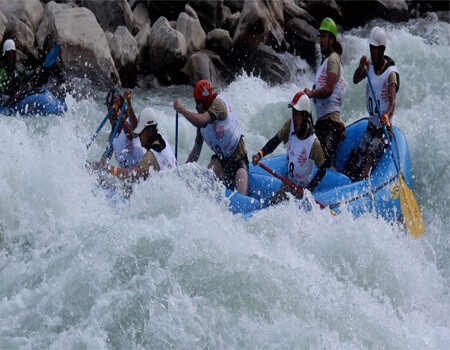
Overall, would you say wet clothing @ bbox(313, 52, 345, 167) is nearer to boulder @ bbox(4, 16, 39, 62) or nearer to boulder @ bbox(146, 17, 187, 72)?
boulder @ bbox(146, 17, 187, 72)

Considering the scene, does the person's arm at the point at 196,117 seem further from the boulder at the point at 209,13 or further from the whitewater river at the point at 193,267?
the boulder at the point at 209,13

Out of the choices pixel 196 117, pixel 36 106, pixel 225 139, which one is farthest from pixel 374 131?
pixel 36 106

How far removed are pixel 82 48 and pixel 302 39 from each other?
4.12m

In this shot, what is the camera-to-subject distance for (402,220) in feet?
22.5

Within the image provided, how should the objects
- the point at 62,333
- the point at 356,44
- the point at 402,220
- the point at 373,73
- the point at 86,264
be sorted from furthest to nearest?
the point at 356,44 < the point at 373,73 < the point at 402,220 < the point at 86,264 < the point at 62,333

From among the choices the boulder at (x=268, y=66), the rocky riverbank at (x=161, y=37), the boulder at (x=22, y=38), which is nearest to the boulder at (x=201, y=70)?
the rocky riverbank at (x=161, y=37)

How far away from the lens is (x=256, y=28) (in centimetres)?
1318

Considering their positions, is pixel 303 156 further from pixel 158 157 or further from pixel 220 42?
pixel 220 42

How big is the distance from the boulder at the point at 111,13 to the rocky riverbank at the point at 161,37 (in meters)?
0.02

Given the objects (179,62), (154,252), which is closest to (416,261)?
(154,252)

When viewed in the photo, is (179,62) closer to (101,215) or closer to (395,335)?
(101,215)

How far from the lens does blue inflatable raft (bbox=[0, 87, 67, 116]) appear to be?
34.0 ft

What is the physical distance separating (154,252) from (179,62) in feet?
25.7

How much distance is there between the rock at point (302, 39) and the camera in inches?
537
